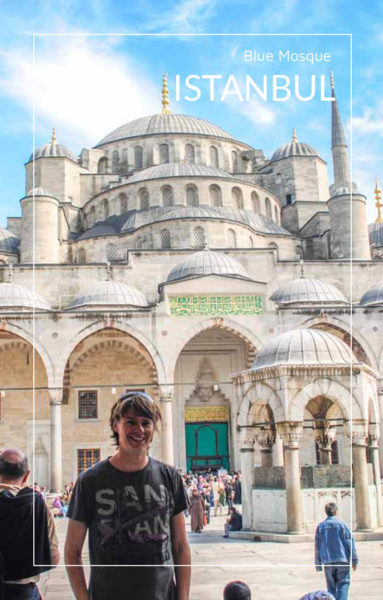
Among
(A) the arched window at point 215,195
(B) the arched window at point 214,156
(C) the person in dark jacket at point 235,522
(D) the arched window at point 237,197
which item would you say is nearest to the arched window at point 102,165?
(B) the arched window at point 214,156

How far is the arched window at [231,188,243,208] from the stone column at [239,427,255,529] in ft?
56.8

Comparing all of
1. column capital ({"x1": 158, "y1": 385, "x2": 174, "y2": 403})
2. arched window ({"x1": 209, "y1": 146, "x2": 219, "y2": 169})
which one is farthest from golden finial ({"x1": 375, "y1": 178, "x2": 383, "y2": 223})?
column capital ({"x1": 158, "y1": 385, "x2": 174, "y2": 403})

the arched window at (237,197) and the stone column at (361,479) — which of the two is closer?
the stone column at (361,479)

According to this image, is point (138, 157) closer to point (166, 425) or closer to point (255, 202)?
point (255, 202)

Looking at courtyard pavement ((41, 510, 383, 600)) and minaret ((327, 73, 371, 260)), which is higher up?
minaret ((327, 73, 371, 260))

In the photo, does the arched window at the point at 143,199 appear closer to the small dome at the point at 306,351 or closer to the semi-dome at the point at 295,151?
the semi-dome at the point at 295,151

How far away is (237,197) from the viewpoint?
26.7m

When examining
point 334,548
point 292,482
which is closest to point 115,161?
point 292,482

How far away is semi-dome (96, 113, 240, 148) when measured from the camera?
3136 cm

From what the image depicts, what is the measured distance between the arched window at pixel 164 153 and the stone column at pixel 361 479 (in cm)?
2316

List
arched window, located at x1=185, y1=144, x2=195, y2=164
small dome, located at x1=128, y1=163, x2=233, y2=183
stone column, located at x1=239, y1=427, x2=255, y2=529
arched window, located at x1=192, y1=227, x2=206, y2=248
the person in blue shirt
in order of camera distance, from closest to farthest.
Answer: the person in blue shirt → stone column, located at x1=239, y1=427, x2=255, y2=529 → arched window, located at x1=192, y1=227, x2=206, y2=248 → small dome, located at x1=128, y1=163, x2=233, y2=183 → arched window, located at x1=185, y1=144, x2=195, y2=164

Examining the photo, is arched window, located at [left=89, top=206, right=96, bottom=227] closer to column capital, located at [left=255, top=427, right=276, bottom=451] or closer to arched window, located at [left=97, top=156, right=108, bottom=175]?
arched window, located at [left=97, top=156, right=108, bottom=175]

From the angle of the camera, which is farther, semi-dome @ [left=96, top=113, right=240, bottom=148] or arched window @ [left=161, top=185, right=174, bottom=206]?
semi-dome @ [left=96, top=113, right=240, bottom=148]

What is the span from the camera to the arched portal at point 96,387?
68.1 ft
